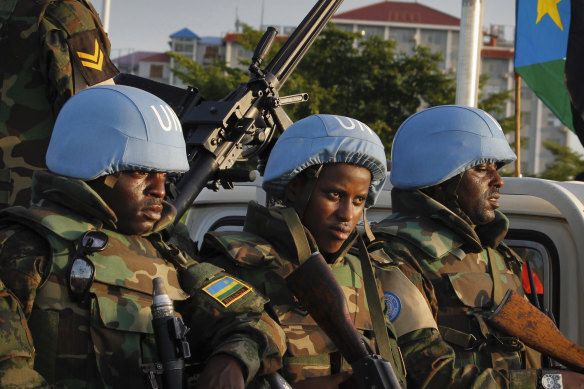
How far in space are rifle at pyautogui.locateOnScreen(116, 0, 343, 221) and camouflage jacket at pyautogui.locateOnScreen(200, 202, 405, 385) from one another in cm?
109

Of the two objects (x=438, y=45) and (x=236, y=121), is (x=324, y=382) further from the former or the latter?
(x=438, y=45)

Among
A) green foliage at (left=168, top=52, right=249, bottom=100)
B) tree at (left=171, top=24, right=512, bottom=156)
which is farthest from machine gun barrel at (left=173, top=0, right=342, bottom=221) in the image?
tree at (left=171, top=24, right=512, bottom=156)

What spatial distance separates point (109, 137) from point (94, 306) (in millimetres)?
574

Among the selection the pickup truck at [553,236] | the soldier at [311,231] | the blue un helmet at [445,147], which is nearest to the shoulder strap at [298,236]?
the soldier at [311,231]

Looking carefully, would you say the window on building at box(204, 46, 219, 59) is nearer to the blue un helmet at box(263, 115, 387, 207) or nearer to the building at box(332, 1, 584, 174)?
the building at box(332, 1, 584, 174)

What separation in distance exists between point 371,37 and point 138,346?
22.5 meters

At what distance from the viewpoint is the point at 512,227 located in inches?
182

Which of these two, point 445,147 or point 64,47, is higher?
point 64,47

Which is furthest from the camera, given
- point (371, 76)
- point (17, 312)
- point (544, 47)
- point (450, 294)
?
point (371, 76)

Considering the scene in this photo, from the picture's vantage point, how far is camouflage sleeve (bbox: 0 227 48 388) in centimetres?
232

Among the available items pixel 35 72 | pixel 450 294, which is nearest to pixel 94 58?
pixel 35 72

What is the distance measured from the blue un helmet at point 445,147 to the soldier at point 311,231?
0.49 metres

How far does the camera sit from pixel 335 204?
11.1ft

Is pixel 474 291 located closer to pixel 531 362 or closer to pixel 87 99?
pixel 531 362
